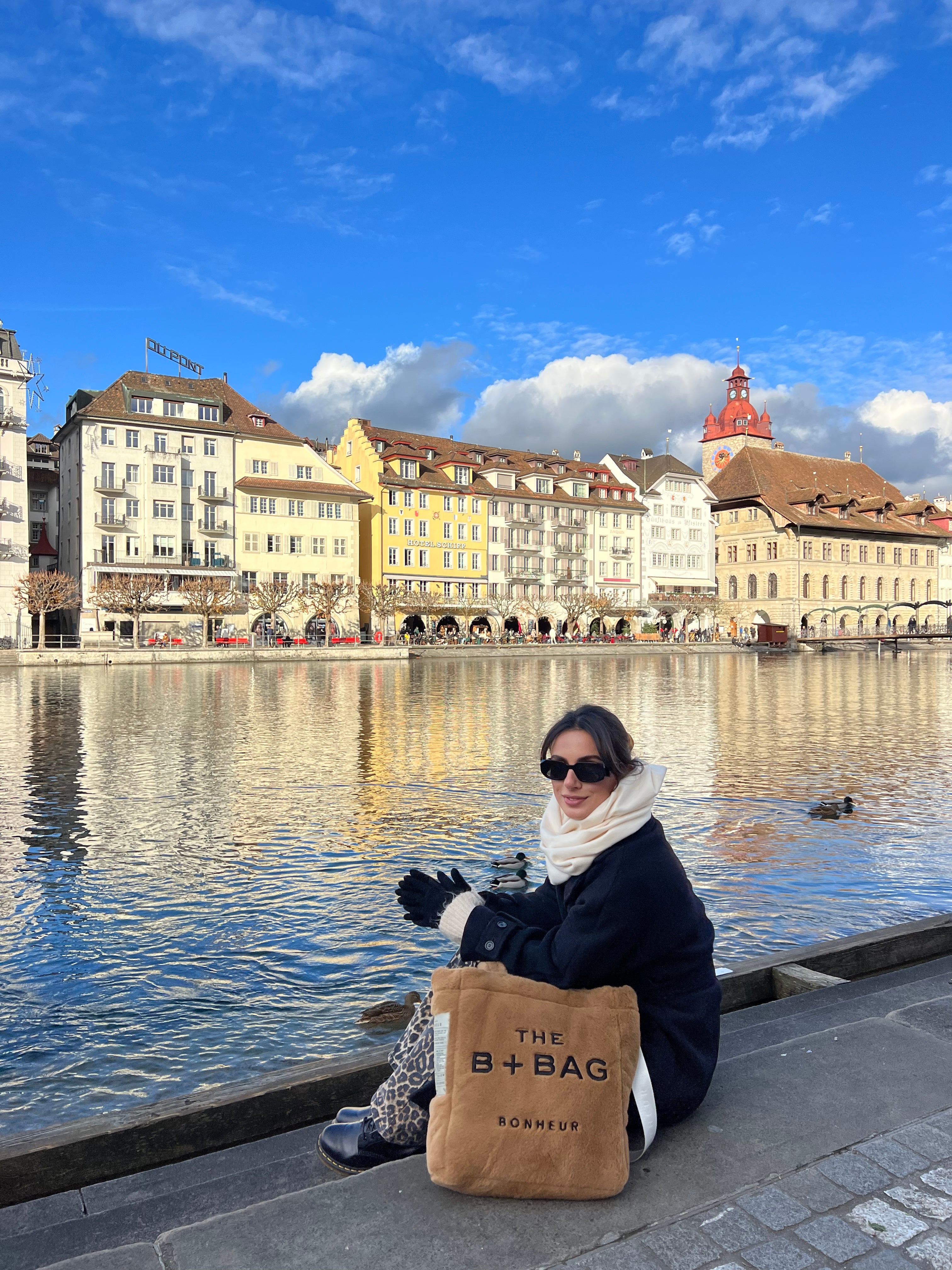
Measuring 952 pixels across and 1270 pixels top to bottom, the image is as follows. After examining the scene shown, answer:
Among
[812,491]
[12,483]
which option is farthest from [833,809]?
[812,491]

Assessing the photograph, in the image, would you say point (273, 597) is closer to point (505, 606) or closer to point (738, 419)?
point (505, 606)

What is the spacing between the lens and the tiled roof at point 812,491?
299 feet

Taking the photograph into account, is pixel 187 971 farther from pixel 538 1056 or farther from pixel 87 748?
pixel 87 748

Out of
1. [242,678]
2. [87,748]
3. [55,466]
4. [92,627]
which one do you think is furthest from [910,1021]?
[55,466]

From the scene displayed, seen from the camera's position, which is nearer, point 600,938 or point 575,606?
point 600,938

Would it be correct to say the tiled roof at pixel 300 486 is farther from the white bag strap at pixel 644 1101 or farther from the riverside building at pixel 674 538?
the white bag strap at pixel 644 1101

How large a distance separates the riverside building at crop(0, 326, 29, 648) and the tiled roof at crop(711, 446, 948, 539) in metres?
60.5

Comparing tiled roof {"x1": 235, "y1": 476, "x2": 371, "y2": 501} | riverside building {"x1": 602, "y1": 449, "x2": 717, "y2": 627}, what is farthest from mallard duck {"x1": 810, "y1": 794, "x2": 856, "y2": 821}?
riverside building {"x1": 602, "y1": 449, "x2": 717, "y2": 627}

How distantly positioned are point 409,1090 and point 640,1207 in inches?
29.4

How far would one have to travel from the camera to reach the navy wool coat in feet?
9.97

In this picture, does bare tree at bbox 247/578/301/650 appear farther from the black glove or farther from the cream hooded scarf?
the cream hooded scarf

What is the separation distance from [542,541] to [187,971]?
69220 millimetres

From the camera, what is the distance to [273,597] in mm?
58562

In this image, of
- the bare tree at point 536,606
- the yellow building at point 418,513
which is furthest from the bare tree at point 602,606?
the yellow building at point 418,513
